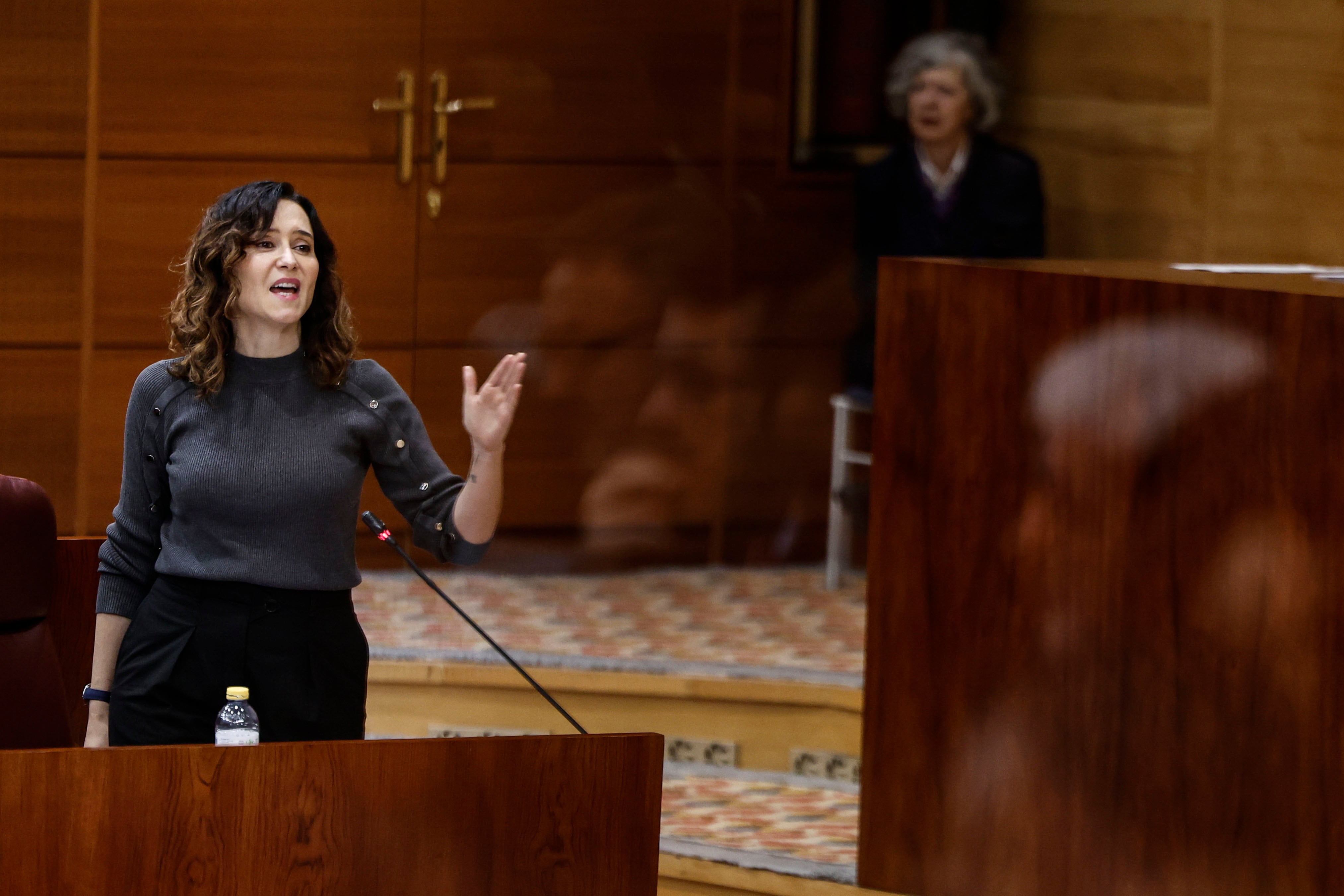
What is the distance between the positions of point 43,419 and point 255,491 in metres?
2.56

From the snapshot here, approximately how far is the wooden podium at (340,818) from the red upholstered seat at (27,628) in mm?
628

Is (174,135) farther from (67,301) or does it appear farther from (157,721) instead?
(157,721)

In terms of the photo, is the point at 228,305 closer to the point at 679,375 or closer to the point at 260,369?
the point at 260,369

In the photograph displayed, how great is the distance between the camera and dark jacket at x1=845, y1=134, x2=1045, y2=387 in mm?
4727

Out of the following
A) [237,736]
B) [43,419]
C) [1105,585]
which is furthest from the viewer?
[43,419]

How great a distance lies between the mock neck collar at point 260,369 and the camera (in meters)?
2.28

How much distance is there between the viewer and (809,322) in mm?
5203

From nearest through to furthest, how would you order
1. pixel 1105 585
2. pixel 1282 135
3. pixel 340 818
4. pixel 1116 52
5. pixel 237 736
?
pixel 340 818 < pixel 237 736 < pixel 1105 585 < pixel 1282 135 < pixel 1116 52

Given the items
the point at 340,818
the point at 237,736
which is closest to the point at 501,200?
the point at 237,736

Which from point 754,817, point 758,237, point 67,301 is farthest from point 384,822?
point 758,237

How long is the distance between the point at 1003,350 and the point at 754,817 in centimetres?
113

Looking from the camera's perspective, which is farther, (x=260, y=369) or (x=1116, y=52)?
(x=1116, y=52)

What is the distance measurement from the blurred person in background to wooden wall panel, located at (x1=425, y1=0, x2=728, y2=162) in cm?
49

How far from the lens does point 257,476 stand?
224 centimetres
